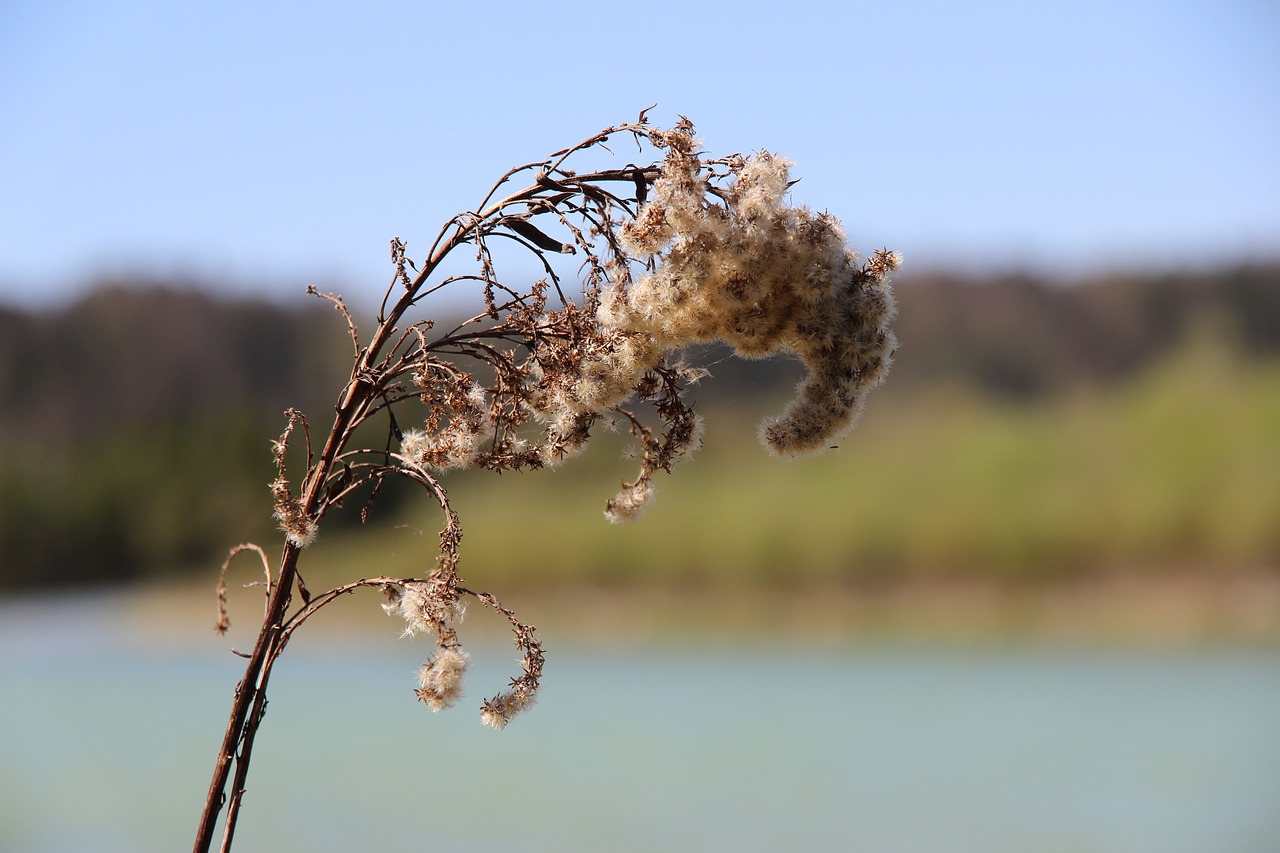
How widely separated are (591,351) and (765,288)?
0.24 m

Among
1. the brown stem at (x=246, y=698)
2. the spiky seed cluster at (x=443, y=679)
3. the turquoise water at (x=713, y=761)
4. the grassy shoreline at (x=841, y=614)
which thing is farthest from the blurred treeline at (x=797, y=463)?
the spiky seed cluster at (x=443, y=679)

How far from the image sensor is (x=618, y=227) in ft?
4.64

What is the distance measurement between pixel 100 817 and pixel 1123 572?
20.6 metres

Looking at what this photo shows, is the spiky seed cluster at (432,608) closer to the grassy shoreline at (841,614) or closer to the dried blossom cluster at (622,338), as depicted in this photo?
the dried blossom cluster at (622,338)

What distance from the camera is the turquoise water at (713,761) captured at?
913cm

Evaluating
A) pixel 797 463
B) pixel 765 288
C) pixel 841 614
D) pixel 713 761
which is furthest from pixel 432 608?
pixel 841 614

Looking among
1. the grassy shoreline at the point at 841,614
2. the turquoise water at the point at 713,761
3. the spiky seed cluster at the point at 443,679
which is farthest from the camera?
the grassy shoreline at the point at 841,614

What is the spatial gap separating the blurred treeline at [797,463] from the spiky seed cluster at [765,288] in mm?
20732

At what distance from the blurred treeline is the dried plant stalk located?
2060 centimetres

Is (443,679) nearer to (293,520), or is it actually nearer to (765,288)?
(293,520)

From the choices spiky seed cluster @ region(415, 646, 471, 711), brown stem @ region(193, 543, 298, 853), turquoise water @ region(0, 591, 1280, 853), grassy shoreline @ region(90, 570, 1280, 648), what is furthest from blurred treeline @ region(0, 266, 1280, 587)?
spiky seed cluster @ region(415, 646, 471, 711)

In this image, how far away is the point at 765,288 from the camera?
4.55 feet

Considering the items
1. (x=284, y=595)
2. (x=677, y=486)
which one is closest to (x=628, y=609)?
(x=677, y=486)

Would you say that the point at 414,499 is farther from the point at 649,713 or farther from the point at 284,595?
the point at 284,595
